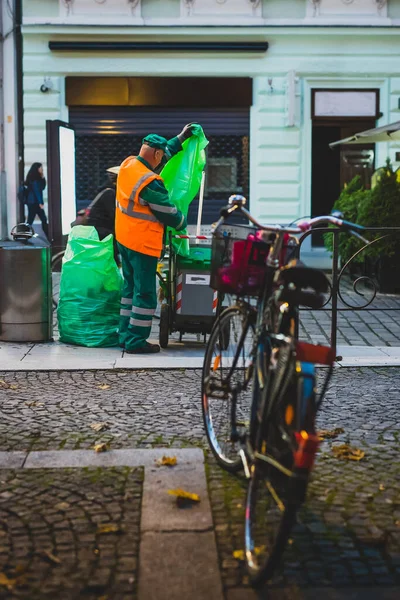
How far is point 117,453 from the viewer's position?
5078 millimetres

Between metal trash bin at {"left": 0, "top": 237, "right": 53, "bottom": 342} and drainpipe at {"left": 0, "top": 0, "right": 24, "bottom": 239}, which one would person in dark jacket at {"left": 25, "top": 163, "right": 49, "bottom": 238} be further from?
metal trash bin at {"left": 0, "top": 237, "right": 53, "bottom": 342}

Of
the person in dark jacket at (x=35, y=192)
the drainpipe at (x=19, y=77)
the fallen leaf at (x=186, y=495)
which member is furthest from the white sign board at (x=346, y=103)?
the fallen leaf at (x=186, y=495)

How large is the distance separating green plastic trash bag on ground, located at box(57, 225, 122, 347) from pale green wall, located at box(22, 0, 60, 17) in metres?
11.3

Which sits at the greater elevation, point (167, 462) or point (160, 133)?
point (160, 133)

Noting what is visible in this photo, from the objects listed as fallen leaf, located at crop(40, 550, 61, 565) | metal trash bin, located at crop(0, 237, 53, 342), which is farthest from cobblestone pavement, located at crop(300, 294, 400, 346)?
fallen leaf, located at crop(40, 550, 61, 565)

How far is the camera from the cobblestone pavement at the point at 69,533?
3467mm

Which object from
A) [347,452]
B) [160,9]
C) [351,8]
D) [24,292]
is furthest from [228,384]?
[351,8]

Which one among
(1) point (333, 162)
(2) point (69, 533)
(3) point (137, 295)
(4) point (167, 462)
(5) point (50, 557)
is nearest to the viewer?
(5) point (50, 557)

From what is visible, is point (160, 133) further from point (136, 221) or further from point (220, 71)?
point (136, 221)

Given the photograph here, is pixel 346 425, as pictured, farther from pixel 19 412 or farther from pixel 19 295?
pixel 19 295

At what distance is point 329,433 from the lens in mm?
5527

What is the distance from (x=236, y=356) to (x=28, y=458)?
1234mm

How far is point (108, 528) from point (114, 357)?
13.9 ft

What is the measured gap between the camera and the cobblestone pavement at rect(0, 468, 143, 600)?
347 centimetres
